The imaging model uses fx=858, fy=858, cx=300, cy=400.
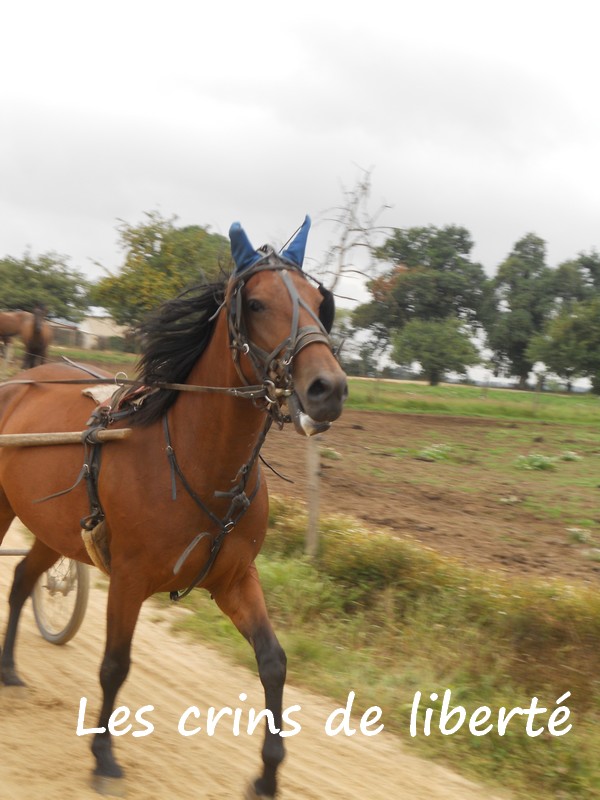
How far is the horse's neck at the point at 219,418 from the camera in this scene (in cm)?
388

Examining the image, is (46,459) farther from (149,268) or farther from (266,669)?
(149,268)

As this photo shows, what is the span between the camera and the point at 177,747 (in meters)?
4.71

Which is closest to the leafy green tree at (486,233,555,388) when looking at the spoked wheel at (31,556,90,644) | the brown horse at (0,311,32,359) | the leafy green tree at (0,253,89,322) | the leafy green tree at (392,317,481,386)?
the leafy green tree at (392,317,481,386)

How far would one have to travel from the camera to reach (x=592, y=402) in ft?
98.4

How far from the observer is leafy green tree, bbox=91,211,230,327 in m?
15.3

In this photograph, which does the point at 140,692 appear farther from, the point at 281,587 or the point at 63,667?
the point at 281,587

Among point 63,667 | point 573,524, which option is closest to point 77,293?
Result: point 573,524

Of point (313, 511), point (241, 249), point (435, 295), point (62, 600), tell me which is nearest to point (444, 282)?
point (435, 295)

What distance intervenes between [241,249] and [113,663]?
2054 millimetres

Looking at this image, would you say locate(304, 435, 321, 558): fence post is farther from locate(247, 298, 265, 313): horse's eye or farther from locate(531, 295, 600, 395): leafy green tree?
locate(531, 295, 600, 395): leafy green tree

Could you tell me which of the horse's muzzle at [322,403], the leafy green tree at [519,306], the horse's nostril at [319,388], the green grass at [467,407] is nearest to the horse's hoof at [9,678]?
the horse's muzzle at [322,403]

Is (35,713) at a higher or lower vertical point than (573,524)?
lower

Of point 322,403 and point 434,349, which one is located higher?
point 434,349

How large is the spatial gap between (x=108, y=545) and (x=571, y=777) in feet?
9.29
